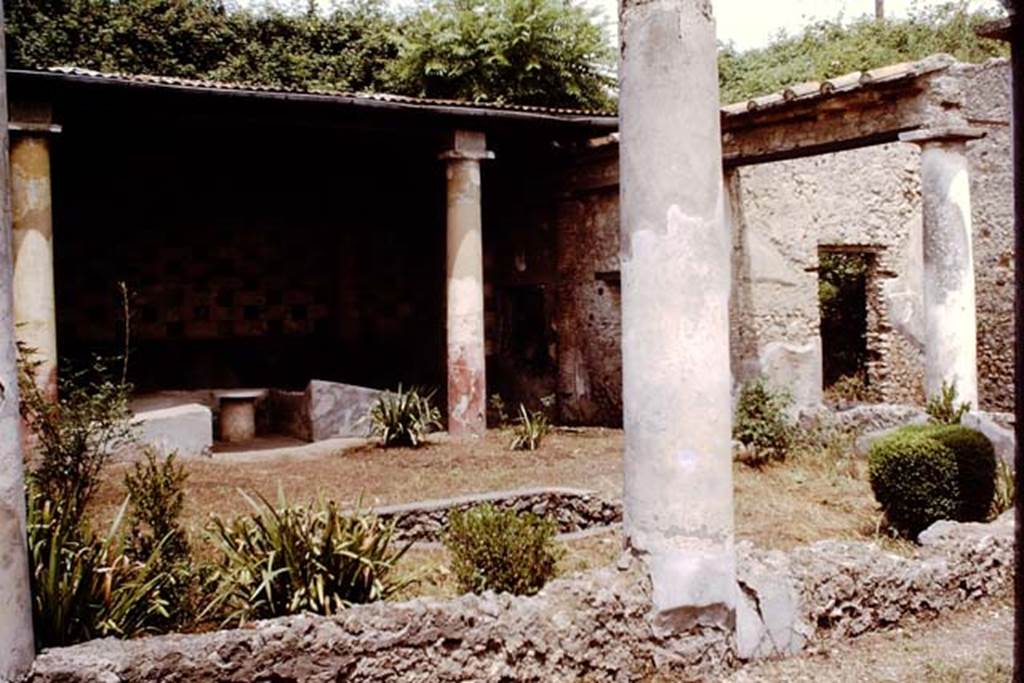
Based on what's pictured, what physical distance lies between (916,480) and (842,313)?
10.3 m

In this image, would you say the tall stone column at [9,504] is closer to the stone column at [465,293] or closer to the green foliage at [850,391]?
the stone column at [465,293]

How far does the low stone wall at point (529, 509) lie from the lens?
286 inches

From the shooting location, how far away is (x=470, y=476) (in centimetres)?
955

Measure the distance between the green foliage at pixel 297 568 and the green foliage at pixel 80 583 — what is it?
0.34 metres

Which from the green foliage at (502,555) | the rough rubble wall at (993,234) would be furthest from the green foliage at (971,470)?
the rough rubble wall at (993,234)

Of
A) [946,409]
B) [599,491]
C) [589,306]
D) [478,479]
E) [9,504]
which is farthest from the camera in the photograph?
[589,306]

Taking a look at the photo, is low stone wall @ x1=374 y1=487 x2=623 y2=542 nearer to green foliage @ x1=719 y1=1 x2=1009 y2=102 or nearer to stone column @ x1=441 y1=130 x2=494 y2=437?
stone column @ x1=441 y1=130 x2=494 y2=437

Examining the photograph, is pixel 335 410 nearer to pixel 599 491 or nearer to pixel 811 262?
pixel 599 491

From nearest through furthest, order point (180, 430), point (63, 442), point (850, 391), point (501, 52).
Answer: point (63, 442), point (180, 430), point (850, 391), point (501, 52)

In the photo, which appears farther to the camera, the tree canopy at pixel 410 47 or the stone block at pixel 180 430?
the tree canopy at pixel 410 47

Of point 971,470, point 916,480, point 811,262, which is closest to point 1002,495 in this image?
point 971,470

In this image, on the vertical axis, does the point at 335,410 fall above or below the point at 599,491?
above

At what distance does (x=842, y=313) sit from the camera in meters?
16.8

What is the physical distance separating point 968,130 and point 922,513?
4473 mm
